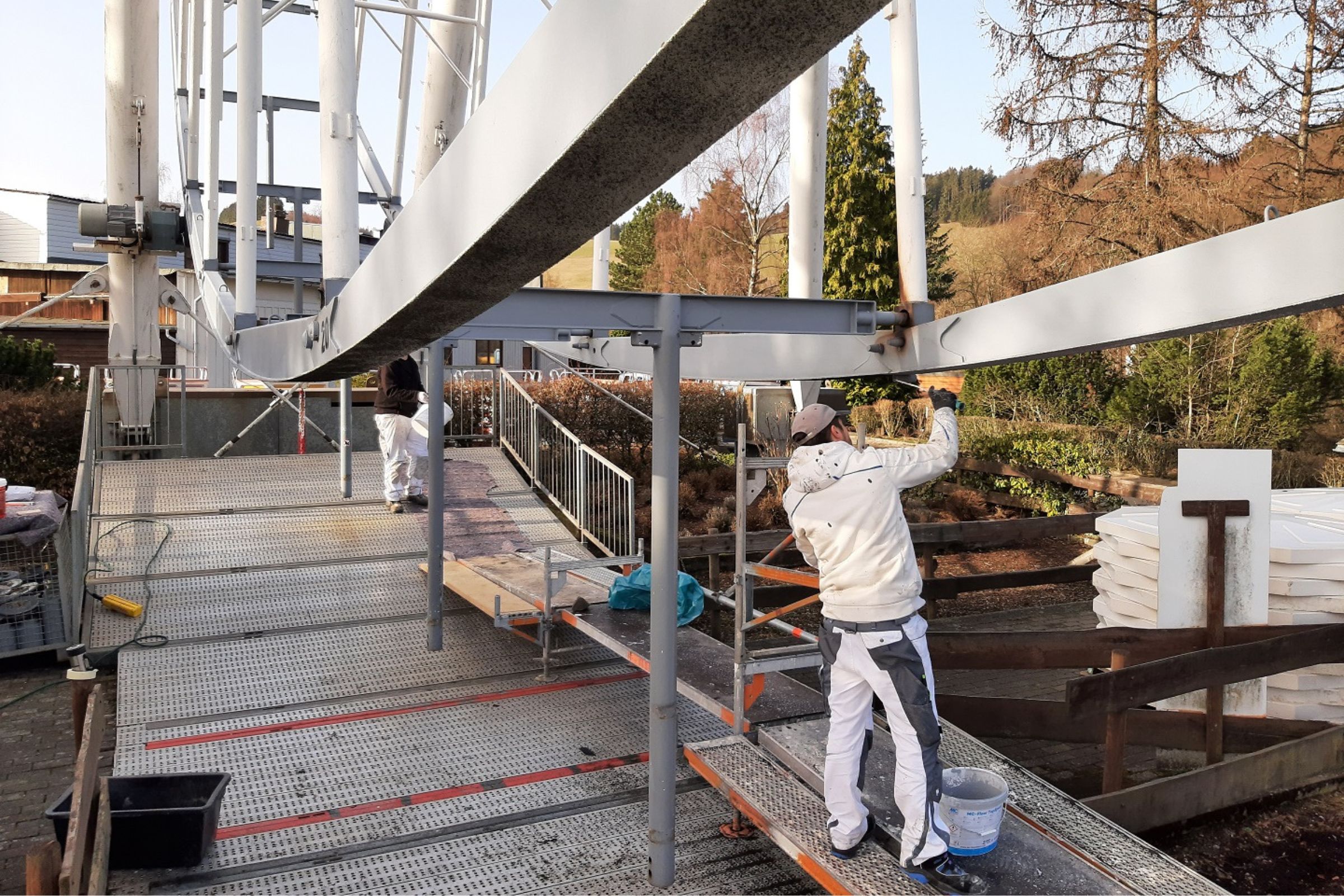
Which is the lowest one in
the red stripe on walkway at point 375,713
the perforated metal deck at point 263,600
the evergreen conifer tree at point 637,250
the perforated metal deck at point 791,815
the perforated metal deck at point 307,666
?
the red stripe on walkway at point 375,713

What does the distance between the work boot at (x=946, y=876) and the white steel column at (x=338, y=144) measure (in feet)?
13.7

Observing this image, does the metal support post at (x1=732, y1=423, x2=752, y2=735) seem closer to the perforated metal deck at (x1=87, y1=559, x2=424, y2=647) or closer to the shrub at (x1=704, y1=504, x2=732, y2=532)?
the perforated metal deck at (x1=87, y1=559, x2=424, y2=647)

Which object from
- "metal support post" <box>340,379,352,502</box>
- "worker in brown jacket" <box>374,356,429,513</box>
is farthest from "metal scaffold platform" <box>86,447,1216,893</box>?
"metal support post" <box>340,379,352,502</box>

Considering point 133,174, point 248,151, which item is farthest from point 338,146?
point 133,174

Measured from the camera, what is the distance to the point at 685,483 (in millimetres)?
16156

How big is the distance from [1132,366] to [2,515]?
17600mm

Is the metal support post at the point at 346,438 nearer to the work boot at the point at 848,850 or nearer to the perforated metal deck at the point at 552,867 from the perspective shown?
the perforated metal deck at the point at 552,867

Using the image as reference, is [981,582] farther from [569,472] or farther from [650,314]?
[650,314]

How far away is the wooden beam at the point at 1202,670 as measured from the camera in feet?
18.9

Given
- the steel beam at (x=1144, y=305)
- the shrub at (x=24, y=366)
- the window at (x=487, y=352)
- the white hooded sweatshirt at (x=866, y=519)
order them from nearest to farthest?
1. the steel beam at (x=1144, y=305)
2. the white hooded sweatshirt at (x=866, y=519)
3. the shrub at (x=24, y=366)
4. the window at (x=487, y=352)

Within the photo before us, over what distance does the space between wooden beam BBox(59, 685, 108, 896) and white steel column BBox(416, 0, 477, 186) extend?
4912mm

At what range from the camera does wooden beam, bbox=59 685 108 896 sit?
3320mm

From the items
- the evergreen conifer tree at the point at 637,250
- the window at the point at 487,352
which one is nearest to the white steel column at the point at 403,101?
the window at the point at 487,352

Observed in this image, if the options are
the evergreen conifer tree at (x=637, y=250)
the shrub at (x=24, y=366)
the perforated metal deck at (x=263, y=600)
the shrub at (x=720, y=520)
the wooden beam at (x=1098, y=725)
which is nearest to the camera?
the wooden beam at (x=1098, y=725)
